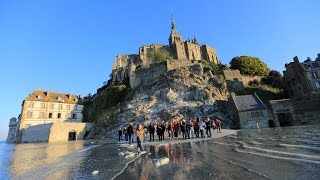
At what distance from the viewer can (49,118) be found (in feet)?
185

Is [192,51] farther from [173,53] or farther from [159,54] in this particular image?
[159,54]

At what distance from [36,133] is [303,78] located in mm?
59030

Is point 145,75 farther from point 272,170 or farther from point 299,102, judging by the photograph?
point 272,170

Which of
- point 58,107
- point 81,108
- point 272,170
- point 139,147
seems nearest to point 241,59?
point 81,108

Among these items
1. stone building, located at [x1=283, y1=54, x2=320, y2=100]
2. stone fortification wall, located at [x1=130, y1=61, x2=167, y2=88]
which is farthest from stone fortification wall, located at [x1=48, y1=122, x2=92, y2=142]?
stone building, located at [x1=283, y1=54, x2=320, y2=100]

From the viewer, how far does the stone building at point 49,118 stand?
46188 millimetres

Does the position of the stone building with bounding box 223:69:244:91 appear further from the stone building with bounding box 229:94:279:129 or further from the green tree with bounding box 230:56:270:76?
the stone building with bounding box 229:94:279:129

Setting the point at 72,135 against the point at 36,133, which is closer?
the point at 36,133

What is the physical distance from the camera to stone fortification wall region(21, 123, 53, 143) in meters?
45.4

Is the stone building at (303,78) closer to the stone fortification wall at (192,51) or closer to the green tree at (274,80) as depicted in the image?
the green tree at (274,80)

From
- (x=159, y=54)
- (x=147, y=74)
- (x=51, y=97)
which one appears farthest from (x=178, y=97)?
(x=51, y=97)

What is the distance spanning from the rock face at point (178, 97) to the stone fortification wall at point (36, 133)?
1489 cm

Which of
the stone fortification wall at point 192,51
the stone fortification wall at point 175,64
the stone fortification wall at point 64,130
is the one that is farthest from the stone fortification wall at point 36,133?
the stone fortification wall at point 192,51

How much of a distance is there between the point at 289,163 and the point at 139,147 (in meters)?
8.07
